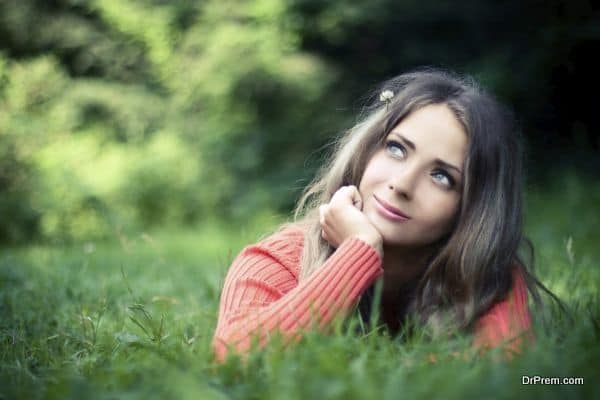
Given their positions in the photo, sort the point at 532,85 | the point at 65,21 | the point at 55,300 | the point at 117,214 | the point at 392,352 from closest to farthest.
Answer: the point at 392,352, the point at 55,300, the point at 532,85, the point at 117,214, the point at 65,21

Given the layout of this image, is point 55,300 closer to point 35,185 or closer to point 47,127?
point 35,185

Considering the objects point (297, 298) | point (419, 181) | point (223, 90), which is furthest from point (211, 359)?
point (223, 90)

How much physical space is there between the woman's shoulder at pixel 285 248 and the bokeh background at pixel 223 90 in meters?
4.26

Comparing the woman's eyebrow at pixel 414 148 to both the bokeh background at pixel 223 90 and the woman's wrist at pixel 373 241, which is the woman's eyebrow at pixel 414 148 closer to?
the woman's wrist at pixel 373 241

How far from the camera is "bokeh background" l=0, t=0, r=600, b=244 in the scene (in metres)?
6.42

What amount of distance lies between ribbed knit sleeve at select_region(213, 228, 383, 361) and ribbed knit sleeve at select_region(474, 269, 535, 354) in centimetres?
36

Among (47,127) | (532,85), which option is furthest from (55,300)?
(47,127)

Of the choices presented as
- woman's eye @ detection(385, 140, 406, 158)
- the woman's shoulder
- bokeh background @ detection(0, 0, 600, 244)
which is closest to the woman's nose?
woman's eye @ detection(385, 140, 406, 158)

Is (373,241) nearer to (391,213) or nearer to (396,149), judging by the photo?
(391,213)

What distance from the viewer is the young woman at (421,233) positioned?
6.24 feet

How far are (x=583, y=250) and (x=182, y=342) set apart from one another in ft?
10.0

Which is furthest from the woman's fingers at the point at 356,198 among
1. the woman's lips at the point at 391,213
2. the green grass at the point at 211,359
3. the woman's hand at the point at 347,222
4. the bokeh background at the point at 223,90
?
the bokeh background at the point at 223,90

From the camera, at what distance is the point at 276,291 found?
199 cm

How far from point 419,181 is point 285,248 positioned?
1.70 ft
